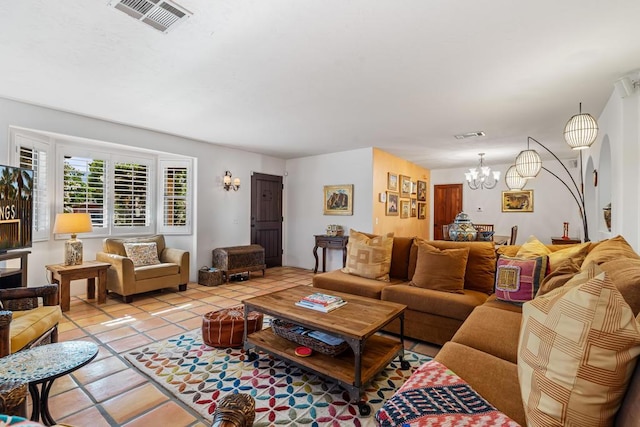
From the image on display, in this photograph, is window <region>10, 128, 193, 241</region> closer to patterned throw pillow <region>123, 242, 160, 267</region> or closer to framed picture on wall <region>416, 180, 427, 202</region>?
patterned throw pillow <region>123, 242, 160, 267</region>

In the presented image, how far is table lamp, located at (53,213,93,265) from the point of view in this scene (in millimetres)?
3734

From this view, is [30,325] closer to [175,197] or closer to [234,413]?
[234,413]

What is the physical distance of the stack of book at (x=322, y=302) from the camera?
7.62ft

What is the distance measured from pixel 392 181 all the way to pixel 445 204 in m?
2.85

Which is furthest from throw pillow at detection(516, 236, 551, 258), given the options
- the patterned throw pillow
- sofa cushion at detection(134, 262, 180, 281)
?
the patterned throw pillow

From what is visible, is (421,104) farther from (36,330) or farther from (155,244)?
(155,244)

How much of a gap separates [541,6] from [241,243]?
221 inches

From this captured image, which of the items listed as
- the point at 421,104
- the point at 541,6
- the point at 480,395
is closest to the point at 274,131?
the point at 421,104

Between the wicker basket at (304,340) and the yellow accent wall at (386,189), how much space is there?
376cm

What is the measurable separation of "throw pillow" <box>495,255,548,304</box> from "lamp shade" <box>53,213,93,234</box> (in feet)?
15.5

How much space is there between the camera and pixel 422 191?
27.1 ft

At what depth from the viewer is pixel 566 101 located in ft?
11.3

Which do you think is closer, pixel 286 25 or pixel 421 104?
pixel 286 25

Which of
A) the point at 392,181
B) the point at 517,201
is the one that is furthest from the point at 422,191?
the point at 517,201
